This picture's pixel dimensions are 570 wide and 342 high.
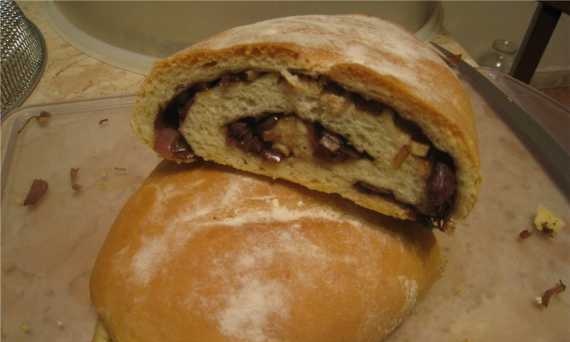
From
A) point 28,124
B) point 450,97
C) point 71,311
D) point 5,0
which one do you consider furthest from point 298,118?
point 5,0

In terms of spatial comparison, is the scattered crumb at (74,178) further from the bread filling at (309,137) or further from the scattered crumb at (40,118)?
the bread filling at (309,137)

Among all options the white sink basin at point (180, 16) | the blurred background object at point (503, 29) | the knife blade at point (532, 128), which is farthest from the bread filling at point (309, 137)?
the blurred background object at point (503, 29)

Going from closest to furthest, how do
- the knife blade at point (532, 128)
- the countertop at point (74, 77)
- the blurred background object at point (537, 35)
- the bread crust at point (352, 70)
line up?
1. the bread crust at point (352, 70)
2. the knife blade at point (532, 128)
3. the blurred background object at point (537, 35)
4. the countertop at point (74, 77)

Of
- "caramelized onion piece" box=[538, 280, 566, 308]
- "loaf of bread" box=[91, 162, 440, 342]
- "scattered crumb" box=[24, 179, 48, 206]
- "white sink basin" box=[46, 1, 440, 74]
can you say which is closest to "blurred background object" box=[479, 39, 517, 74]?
"white sink basin" box=[46, 1, 440, 74]

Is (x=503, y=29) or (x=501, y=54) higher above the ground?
(x=503, y=29)

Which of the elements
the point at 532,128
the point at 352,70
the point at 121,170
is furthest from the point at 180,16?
the point at 352,70

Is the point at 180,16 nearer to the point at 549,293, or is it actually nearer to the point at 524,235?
the point at 524,235
